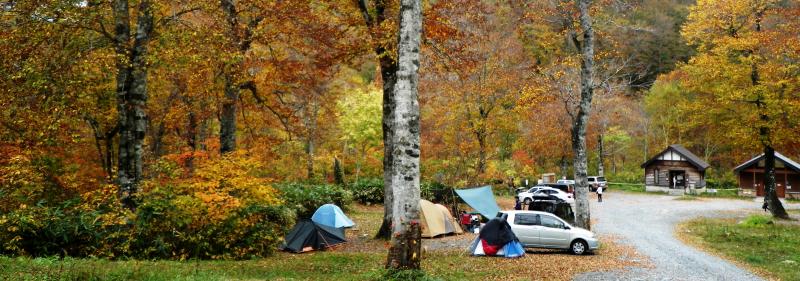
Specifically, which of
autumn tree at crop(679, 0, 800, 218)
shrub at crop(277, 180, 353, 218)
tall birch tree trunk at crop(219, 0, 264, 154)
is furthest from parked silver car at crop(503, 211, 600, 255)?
autumn tree at crop(679, 0, 800, 218)

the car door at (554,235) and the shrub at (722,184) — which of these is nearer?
the car door at (554,235)

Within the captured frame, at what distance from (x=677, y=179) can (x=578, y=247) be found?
138 feet

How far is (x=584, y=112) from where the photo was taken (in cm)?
2097

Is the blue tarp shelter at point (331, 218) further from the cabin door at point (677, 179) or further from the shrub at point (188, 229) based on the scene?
the cabin door at point (677, 179)

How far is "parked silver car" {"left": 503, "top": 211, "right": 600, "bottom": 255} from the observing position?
18.4 metres

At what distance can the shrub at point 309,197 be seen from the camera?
24.9 m

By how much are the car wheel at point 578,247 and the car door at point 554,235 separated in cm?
20

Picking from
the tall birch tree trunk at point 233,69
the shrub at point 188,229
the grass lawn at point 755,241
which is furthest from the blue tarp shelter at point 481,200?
the shrub at point 188,229

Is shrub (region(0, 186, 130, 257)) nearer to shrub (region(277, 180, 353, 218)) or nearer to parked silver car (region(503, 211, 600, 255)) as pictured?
shrub (region(277, 180, 353, 218))

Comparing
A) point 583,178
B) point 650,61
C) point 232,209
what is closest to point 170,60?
point 232,209

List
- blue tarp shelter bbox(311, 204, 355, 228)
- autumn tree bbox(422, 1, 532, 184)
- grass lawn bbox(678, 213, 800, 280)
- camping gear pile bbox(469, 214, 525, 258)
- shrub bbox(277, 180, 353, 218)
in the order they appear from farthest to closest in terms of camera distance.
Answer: autumn tree bbox(422, 1, 532, 184) < shrub bbox(277, 180, 353, 218) < blue tarp shelter bbox(311, 204, 355, 228) < camping gear pile bbox(469, 214, 525, 258) < grass lawn bbox(678, 213, 800, 280)

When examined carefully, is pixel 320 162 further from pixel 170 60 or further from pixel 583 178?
pixel 170 60

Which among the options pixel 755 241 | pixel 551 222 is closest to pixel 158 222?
pixel 551 222

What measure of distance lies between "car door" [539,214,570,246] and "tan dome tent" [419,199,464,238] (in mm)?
5242
